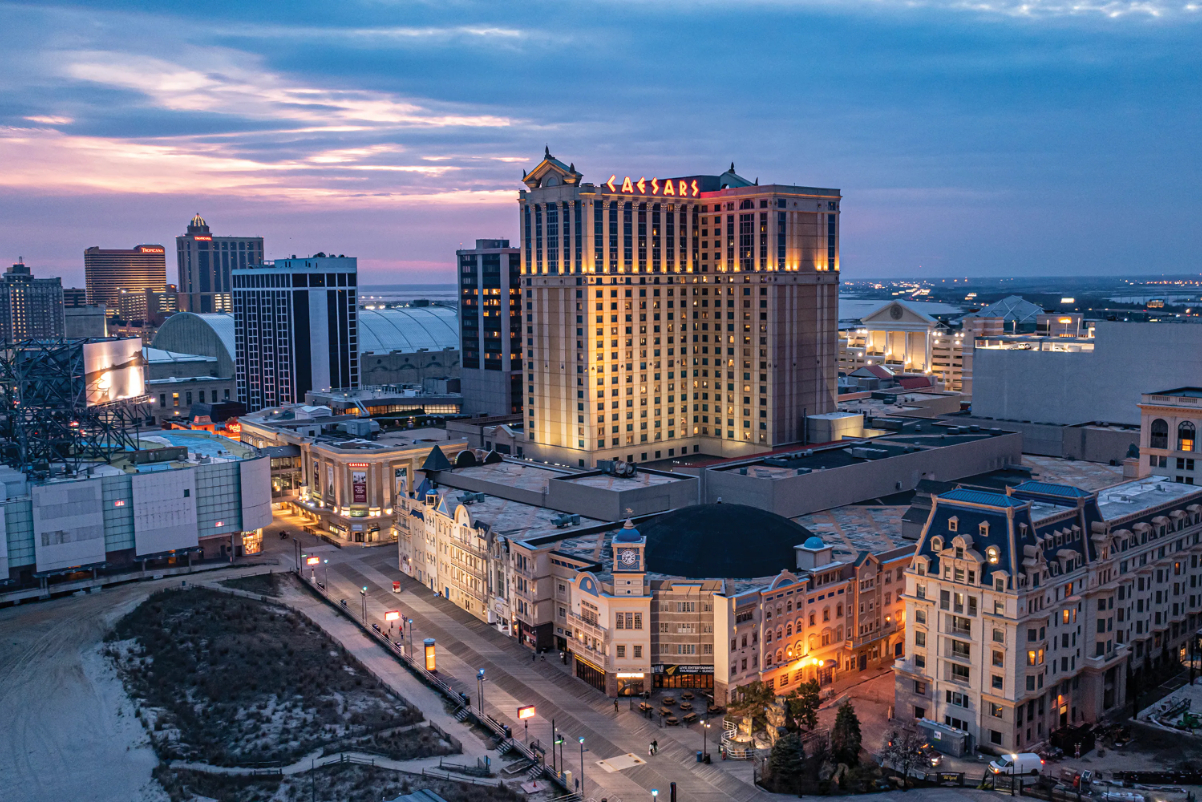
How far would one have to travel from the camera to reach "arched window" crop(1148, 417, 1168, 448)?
122250mm

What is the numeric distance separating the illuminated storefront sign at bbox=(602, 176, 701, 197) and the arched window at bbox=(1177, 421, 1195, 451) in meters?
80.6

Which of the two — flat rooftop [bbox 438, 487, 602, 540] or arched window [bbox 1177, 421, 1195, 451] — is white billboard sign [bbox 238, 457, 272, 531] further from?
arched window [bbox 1177, 421, 1195, 451]

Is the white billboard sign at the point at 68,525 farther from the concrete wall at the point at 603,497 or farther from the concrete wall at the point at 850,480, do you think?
the concrete wall at the point at 850,480

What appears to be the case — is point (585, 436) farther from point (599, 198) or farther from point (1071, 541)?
point (1071, 541)

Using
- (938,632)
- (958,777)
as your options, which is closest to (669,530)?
(938,632)

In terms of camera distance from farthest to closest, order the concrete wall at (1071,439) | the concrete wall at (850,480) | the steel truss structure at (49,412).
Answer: the concrete wall at (1071,439) < the steel truss structure at (49,412) < the concrete wall at (850,480)

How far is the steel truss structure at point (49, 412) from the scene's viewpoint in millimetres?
136500

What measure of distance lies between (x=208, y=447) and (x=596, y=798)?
332ft

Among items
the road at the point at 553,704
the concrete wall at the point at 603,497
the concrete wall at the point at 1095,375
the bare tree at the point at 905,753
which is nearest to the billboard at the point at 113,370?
the road at the point at 553,704

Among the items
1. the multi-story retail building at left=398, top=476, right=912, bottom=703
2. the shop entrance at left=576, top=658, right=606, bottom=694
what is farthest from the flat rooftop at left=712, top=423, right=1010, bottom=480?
the shop entrance at left=576, top=658, right=606, bottom=694

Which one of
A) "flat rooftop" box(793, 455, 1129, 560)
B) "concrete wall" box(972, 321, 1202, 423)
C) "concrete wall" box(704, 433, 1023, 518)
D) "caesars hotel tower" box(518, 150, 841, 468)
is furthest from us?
"concrete wall" box(972, 321, 1202, 423)

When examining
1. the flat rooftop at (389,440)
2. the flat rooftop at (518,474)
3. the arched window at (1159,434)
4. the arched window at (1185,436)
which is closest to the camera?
the arched window at (1185,436)

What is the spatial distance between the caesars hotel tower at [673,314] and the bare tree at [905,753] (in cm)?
8178

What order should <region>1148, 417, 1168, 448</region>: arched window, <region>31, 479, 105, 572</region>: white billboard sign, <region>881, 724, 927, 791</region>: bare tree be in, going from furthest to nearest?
<region>31, 479, 105, 572</region>: white billboard sign < <region>1148, 417, 1168, 448</region>: arched window < <region>881, 724, 927, 791</region>: bare tree
